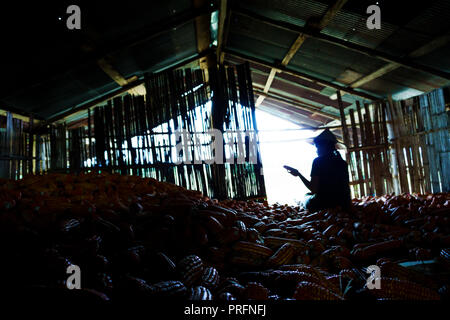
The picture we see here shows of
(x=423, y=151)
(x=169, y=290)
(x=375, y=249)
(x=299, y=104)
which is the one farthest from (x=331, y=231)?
(x=299, y=104)

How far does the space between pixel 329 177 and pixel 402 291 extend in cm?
283

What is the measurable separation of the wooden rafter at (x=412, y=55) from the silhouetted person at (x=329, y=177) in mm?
2961

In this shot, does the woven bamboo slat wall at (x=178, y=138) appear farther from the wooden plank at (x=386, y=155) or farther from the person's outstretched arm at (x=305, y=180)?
the wooden plank at (x=386, y=155)

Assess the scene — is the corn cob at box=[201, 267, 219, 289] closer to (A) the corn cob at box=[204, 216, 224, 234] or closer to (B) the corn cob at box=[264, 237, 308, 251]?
(A) the corn cob at box=[204, 216, 224, 234]

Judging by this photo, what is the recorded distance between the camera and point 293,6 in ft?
17.2

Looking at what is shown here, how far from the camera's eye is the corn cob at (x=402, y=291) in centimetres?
117

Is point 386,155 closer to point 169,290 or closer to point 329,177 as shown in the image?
point 329,177

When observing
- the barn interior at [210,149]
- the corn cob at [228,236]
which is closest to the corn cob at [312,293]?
the barn interior at [210,149]

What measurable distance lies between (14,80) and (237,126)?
14.8 ft

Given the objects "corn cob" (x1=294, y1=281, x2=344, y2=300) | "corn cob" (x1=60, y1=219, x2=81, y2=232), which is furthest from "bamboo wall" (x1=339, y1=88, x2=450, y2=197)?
"corn cob" (x1=60, y1=219, x2=81, y2=232)

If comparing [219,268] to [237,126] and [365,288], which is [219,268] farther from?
[237,126]

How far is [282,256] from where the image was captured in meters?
1.76

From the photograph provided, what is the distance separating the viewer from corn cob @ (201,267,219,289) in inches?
51.6
